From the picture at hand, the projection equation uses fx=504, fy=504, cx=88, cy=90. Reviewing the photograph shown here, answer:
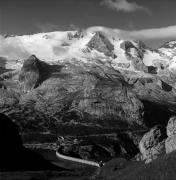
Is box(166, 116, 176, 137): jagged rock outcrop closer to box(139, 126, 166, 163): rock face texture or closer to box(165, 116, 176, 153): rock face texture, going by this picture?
box(165, 116, 176, 153): rock face texture

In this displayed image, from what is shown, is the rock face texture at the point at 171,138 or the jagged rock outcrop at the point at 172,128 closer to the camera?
the rock face texture at the point at 171,138

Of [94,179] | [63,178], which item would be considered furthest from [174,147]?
[63,178]

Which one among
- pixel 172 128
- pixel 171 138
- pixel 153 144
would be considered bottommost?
pixel 153 144

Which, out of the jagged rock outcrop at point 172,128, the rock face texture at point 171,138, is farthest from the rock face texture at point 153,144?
the rock face texture at point 171,138

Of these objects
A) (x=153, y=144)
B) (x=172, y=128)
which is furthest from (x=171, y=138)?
(x=153, y=144)

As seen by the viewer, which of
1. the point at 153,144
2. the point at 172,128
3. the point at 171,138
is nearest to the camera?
the point at 171,138

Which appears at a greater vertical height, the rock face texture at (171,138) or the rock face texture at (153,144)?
the rock face texture at (171,138)

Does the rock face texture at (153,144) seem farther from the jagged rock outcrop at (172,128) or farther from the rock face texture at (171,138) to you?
the rock face texture at (171,138)

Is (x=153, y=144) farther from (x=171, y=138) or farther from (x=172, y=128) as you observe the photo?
(x=171, y=138)

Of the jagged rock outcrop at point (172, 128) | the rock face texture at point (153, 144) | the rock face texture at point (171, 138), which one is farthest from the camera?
the rock face texture at point (153, 144)

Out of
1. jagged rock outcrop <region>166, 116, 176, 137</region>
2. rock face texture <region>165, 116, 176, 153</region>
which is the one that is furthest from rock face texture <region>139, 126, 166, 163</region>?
rock face texture <region>165, 116, 176, 153</region>

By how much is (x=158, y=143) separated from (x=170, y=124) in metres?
8.29

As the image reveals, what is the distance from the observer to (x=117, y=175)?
147 metres

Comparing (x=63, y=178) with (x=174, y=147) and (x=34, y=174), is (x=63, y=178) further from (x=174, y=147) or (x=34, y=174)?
(x=174, y=147)
